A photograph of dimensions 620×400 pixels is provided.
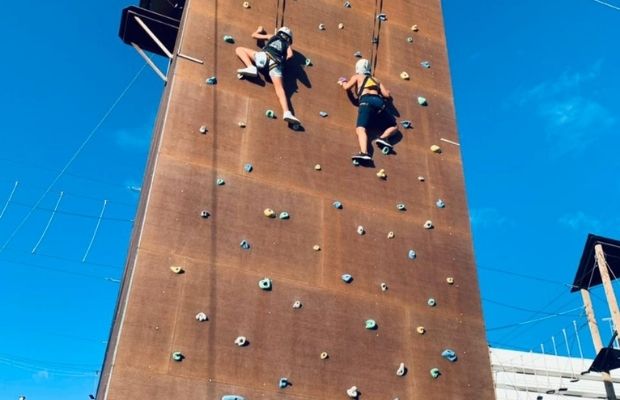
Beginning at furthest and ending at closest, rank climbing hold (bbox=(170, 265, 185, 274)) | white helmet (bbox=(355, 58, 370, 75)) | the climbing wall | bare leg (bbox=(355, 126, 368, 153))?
white helmet (bbox=(355, 58, 370, 75))
bare leg (bbox=(355, 126, 368, 153))
climbing hold (bbox=(170, 265, 185, 274))
the climbing wall

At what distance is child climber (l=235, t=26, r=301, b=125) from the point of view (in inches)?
336

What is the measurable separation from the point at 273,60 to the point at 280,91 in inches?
17.8

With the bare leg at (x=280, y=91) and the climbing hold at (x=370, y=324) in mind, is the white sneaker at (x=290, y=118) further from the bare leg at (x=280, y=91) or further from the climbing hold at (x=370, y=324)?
the climbing hold at (x=370, y=324)

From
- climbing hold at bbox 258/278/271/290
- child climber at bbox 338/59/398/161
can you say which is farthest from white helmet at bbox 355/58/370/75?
climbing hold at bbox 258/278/271/290

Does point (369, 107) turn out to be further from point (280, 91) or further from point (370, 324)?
point (370, 324)

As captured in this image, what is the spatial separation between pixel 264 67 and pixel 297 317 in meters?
3.58

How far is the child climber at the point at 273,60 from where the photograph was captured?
8547mm

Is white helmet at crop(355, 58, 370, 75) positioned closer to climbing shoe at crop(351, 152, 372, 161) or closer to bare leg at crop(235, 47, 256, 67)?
climbing shoe at crop(351, 152, 372, 161)

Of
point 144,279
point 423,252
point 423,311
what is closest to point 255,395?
point 144,279

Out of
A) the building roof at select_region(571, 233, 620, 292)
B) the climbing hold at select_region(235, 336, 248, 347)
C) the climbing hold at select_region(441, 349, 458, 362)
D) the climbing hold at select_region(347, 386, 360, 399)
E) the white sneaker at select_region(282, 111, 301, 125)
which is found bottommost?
the climbing hold at select_region(347, 386, 360, 399)

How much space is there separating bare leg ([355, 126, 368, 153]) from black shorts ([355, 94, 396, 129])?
0.21ft

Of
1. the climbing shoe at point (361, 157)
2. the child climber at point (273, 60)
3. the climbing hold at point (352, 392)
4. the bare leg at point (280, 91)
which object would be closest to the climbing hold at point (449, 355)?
the climbing hold at point (352, 392)

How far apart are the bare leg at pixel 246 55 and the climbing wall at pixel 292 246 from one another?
17cm

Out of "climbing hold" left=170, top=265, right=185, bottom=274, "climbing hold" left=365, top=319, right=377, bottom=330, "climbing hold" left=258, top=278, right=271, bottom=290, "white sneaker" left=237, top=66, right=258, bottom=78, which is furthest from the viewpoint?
"white sneaker" left=237, top=66, right=258, bottom=78
